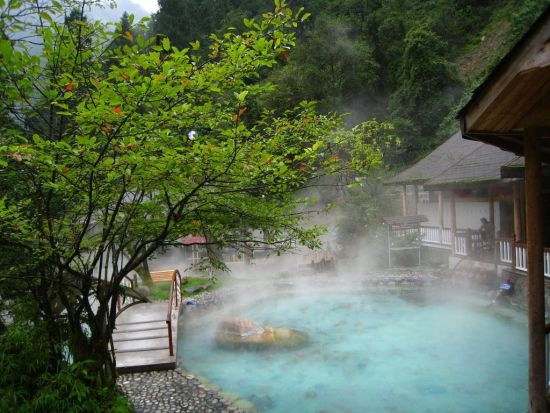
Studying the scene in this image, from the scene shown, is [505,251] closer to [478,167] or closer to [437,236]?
[478,167]

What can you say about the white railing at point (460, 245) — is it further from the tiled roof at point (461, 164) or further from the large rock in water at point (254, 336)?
the large rock in water at point (254, 336)

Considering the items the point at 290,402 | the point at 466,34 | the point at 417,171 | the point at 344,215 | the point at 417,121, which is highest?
the point at 466,34

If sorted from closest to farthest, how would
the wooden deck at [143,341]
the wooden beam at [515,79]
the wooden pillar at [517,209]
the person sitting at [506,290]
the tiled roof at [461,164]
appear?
1. the wooden beam at [515,79]
2. the wooden deck at [143,341]
3. the person sitting at [506,290]
4. the wooden pillar at [517,209]
5. the tiled roof at [461,164]

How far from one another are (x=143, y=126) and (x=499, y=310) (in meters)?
10.6

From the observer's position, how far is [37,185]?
11.7ft

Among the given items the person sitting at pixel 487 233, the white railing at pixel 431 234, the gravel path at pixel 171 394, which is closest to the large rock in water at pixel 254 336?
the gravel path at pixel 171 394

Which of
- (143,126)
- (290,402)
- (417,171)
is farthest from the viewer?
(417,171)

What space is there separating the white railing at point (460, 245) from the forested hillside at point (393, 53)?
10.9 metres

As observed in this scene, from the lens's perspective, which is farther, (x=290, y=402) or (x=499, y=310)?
(x=499, y=310)

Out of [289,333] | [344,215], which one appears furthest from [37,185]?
[344,215]

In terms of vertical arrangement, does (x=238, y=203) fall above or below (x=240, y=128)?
below

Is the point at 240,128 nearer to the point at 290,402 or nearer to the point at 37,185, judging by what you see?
the point at 37,185

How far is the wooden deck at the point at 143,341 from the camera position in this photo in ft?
24.2

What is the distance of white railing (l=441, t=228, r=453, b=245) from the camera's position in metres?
14.4
